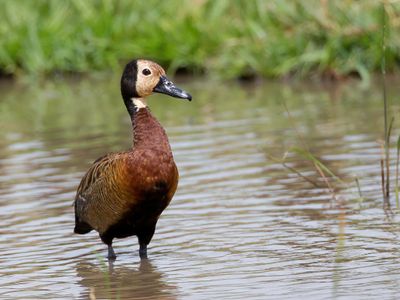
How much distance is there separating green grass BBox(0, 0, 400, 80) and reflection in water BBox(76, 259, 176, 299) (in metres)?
7.40

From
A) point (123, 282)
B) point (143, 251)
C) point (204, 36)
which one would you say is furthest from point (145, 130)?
point (204, 36)

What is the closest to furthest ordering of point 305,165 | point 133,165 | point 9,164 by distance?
1. point 133,165
2. point 305,165
3. point 9,164

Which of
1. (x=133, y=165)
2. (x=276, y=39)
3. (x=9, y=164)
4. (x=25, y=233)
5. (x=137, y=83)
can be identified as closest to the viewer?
(x=133, y=165)

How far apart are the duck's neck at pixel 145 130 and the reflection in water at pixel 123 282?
0.70 meters

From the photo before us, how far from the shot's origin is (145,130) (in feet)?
22.2

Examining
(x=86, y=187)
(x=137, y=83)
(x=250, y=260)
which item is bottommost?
(x=250, y=260)

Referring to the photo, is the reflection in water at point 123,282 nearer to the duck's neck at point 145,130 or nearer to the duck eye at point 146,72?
the duck's neck at point 145,130

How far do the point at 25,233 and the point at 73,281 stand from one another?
125 cm

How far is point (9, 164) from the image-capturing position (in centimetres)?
1021

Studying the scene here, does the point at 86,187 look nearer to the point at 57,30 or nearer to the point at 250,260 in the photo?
the point at 250,260

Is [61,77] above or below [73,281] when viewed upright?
above

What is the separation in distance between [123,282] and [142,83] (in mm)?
1227

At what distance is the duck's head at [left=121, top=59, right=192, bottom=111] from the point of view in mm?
6973

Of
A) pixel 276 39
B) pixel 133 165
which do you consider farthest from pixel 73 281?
pixel 276 39
